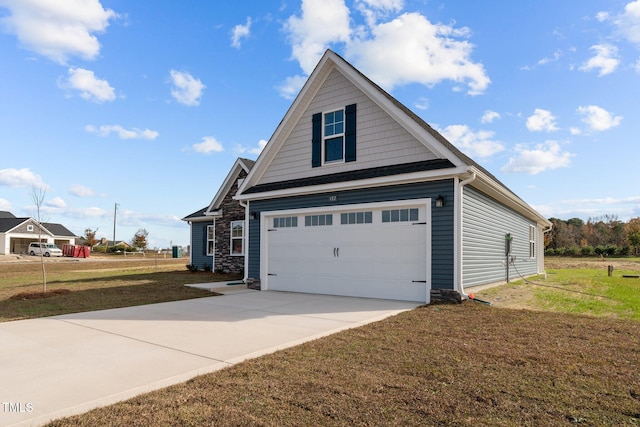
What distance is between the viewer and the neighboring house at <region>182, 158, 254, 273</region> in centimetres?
1859

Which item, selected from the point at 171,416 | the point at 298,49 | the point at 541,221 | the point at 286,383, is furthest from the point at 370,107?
the point at 541,221

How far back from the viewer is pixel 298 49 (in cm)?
1273

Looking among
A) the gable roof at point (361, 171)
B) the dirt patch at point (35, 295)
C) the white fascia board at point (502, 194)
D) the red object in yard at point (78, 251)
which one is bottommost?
the red object in yard at point (78, 251)

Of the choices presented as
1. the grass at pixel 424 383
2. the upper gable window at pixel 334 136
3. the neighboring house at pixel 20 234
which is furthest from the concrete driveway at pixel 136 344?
the neighboring house at pixel 20 234

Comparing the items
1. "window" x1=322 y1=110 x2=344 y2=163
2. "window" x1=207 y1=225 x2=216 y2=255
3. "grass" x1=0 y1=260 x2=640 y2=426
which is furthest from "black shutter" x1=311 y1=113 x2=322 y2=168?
"window" x1=207 y1=225 x2=216 y2=255

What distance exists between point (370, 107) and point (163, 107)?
872cm

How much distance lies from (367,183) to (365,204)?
1.91 feet

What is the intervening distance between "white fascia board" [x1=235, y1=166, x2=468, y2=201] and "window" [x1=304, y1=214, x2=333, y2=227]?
729 millimetres

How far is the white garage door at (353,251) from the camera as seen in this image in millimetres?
9469

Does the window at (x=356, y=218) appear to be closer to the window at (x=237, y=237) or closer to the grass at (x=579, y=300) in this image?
the grass at (x=579, y=300)

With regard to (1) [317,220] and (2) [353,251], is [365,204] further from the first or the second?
(1) [317,220]

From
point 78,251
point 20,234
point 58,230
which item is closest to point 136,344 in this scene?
point 78,251

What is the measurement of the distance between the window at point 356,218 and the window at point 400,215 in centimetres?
43

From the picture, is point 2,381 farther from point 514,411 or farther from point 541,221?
point 541,221
